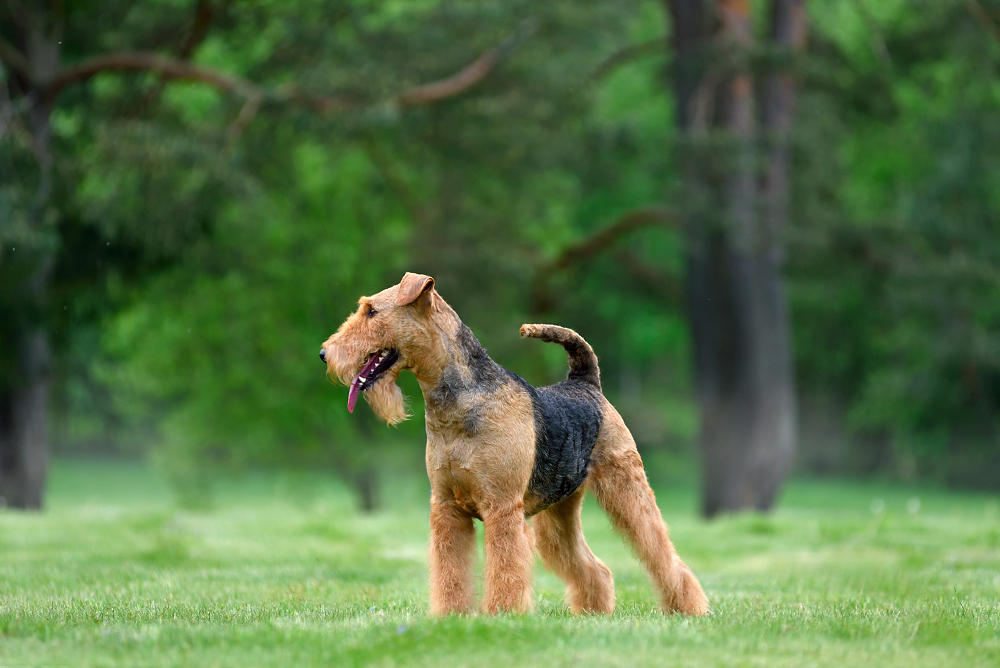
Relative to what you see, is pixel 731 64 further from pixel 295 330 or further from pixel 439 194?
pixel 295 330

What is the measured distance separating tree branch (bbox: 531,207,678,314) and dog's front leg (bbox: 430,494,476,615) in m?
12.4

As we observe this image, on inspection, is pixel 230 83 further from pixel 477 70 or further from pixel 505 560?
pixel 505 560

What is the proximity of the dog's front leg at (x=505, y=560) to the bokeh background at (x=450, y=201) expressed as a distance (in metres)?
8.07

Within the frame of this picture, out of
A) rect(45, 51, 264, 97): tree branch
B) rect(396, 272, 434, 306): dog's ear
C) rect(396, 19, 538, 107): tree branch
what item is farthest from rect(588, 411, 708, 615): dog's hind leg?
rect(396, 19, 538, 107): tree branch

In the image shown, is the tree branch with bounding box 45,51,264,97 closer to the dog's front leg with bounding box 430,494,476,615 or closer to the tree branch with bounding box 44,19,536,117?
the tree branch with bounding box 44,19,536,117

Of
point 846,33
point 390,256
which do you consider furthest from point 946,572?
point 846,33

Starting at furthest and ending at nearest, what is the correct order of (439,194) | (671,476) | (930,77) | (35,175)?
1. (671,476)
2. (439,194)
3. (930,77)
4. (35,175)

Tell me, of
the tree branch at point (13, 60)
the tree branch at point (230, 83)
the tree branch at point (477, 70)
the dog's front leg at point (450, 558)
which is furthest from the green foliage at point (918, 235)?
the dog's front leg at point (450, 558)

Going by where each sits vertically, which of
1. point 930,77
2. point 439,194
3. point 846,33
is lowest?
point 439,194

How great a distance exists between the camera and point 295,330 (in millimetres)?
21500

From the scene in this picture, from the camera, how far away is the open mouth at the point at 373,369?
4762 mm

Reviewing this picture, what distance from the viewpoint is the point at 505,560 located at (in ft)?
15.8

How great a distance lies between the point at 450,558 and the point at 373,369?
3.09 feet

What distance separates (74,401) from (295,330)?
5.21 m
